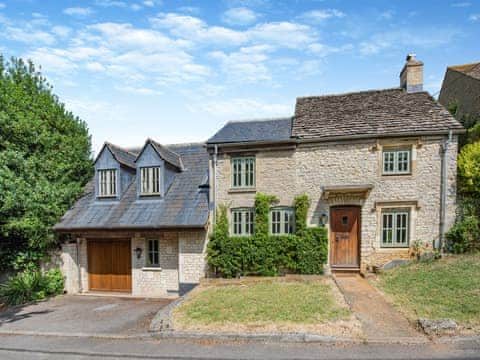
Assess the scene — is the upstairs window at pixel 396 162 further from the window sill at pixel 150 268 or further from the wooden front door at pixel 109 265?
the wooden front door at pixel 109 265

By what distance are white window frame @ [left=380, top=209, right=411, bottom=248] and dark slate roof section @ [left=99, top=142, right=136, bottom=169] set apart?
12.2 meters

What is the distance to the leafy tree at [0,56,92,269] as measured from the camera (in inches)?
442

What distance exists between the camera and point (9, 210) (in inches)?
440

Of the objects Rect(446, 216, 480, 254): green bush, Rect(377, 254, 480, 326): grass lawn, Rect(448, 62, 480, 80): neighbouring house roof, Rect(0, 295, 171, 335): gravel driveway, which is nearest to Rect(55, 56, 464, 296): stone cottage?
Rect(446, 216, 480, 254): green bush

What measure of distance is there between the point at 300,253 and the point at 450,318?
17.5ft

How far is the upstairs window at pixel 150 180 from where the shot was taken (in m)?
13.0

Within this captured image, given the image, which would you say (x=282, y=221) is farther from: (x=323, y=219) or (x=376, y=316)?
(x=376, y=316)

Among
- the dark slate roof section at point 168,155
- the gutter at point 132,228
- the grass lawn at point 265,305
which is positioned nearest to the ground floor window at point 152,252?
the gutter at point 132,228

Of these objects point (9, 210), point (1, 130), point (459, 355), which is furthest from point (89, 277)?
point (459, 355)

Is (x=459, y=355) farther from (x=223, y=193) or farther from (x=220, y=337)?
(x=223, y=193)

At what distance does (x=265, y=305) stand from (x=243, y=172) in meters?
5.96

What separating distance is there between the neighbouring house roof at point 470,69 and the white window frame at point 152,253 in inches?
789

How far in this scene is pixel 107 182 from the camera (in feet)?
44.3

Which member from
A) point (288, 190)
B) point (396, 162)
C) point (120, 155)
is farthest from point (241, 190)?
point (120, 155)
